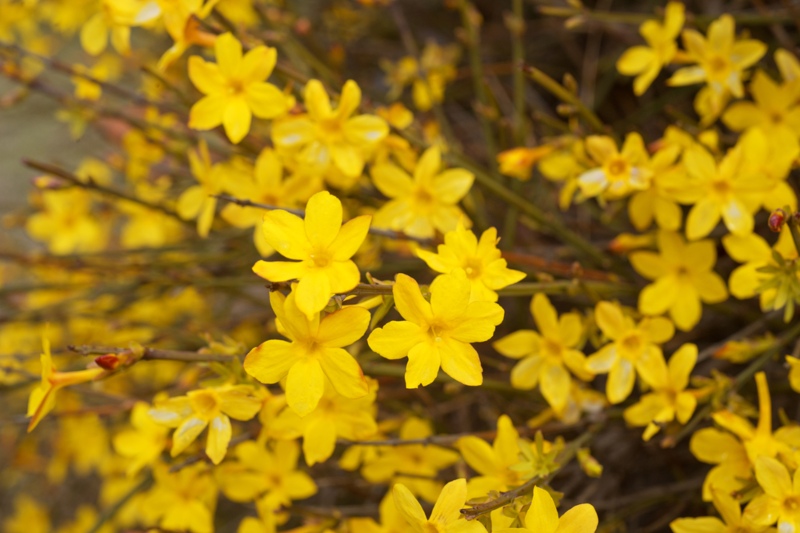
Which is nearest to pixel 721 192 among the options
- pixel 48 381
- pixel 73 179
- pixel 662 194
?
pixel 662 194

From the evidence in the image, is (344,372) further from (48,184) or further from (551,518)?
(48,184)

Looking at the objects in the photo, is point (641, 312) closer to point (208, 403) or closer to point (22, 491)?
point (208, 403)

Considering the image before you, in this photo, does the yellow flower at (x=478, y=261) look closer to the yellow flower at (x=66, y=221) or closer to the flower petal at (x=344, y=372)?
the flower petal at (x=344, y=372)

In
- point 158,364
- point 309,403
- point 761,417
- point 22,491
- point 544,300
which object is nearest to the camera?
point 309,403

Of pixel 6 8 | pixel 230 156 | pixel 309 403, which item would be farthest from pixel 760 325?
pixel 6 8

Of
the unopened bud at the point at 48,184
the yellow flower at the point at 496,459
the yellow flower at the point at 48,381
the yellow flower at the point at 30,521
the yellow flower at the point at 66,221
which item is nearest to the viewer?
the yellow flower at the point at 48,381

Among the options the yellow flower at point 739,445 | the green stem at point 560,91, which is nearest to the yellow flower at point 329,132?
the green stem at point 560,91

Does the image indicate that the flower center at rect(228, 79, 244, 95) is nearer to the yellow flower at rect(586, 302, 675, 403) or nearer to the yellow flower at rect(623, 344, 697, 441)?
the yellow flower at rect(586, 302, 675, 403)
